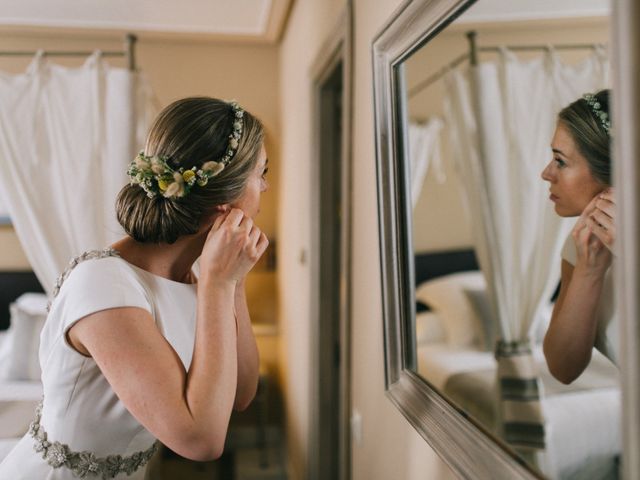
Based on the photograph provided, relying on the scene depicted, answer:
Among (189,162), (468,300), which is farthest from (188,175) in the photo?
(468,300)

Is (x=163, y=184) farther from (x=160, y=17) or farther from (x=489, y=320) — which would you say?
(x=160, y=17)

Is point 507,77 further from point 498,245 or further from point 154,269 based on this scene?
point 154,269

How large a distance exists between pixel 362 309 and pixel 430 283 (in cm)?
57

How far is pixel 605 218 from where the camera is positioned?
2.47 ft

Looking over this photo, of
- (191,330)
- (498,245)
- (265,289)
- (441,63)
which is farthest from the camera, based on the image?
(265,289)

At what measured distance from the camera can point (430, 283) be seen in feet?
7.94

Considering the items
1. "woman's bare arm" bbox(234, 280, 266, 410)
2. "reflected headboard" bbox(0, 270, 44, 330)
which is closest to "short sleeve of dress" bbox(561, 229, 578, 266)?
"woman's bare arm" bbox(234, 280, 266, 410)

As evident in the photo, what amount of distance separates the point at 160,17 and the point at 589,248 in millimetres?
3898

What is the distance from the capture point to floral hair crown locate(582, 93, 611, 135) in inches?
29.3

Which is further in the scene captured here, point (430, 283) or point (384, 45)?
point (430, 283)

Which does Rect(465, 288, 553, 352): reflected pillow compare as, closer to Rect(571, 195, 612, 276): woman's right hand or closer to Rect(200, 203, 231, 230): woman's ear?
Rect(571, 195, 612, 276): woman's right hand

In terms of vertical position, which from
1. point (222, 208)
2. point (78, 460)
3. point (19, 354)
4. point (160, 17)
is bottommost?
point (19, 354)

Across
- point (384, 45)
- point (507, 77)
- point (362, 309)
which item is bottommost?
point (362, 309)

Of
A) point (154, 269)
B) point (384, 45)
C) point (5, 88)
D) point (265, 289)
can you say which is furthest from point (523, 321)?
point (265, 289)
